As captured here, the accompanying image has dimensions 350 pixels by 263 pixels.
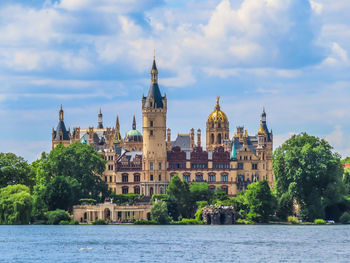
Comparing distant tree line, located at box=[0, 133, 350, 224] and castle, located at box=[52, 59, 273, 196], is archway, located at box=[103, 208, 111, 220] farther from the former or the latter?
castle, located at box=[52, 59, 273, 196]

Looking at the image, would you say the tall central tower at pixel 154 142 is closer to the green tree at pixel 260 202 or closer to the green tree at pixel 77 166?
the green tree at pixel 77 166

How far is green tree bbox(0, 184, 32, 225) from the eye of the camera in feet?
418

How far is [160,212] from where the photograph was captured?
138m

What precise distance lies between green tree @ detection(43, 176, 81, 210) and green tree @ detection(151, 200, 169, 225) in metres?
13.3

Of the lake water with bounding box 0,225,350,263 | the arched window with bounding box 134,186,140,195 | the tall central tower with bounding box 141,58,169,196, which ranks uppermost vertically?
the tall central tower with bounding box 141,58,169,196

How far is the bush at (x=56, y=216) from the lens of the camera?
137m

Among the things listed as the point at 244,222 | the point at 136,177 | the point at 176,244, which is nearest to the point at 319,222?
the point at 244,222

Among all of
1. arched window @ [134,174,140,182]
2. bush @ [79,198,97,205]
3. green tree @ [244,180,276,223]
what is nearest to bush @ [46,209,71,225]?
bush @ [79,198,97,205]

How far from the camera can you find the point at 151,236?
10900 cm

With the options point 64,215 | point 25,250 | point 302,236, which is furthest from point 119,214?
point 25,250

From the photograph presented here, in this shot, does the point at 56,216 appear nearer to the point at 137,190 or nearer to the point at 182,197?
the point at 182,197

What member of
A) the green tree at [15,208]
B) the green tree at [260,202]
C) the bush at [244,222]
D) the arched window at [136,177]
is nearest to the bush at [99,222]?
the green tree at [15,208]

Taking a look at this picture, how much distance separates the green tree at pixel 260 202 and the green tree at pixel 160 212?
1168 cm

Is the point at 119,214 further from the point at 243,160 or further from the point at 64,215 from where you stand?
the point at 243,160
